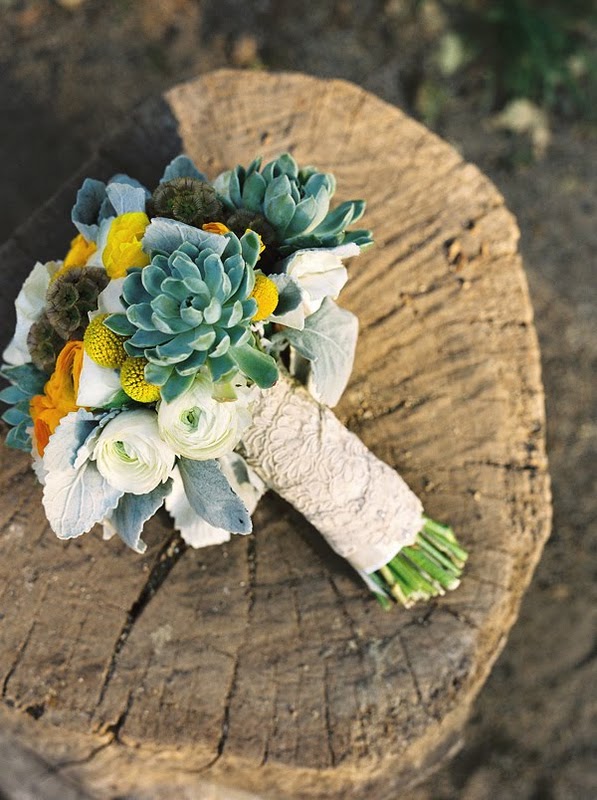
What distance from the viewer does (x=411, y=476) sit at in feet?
5.50

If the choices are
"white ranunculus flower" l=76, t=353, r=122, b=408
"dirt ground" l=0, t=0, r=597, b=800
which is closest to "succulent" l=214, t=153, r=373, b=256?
"white ranunculus flower" l=76, t=353, r=122, b=408

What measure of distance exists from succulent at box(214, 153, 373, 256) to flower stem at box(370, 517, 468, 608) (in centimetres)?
67

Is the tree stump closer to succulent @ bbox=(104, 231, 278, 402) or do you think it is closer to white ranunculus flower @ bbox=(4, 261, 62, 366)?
white ranunculus flower @ bbox=(4, 261, 62, 366)

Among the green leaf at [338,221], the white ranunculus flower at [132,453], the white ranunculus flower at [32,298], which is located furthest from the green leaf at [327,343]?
the white ranunculus flower at [32,298]

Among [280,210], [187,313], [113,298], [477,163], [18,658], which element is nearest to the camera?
[187,313]

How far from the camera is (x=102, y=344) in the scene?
3.89ft

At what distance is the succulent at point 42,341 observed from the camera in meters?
1.32

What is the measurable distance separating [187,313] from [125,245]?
8.7 inches

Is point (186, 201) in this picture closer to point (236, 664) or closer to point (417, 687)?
point (236, 664)

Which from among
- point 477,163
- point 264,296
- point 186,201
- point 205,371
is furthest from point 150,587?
point 477,163

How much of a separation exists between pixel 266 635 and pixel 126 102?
1944 mm

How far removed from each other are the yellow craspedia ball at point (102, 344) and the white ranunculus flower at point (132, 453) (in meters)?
0.10

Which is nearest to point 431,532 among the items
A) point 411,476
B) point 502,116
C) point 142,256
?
point 411,476

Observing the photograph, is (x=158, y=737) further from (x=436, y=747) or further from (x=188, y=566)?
(x=436, y=747)
